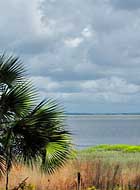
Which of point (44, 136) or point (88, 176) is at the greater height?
point (44, 136)

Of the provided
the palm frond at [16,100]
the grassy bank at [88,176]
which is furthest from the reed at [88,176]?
the palm frond at [16,100]

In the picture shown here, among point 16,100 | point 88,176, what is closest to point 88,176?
point 88,176

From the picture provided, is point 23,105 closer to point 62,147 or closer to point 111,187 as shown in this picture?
point 62,147

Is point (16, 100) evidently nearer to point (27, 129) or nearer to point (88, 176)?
point (27, 129)

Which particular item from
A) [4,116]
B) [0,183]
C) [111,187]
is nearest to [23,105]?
[4,116]

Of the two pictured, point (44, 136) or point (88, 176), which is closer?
point (44, 136)

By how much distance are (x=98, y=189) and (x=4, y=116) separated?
255 inches

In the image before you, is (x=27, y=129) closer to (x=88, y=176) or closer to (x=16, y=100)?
(x=16, y=100)

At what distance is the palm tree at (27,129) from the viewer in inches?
436

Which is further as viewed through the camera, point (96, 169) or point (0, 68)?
point (96, 169)

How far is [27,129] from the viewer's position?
11.1 meters

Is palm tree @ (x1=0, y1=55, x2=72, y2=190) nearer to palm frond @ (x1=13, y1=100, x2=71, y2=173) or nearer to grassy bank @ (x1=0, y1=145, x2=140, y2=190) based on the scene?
palm frond @ (x1=13, y1=100, x2=71, y2=173)

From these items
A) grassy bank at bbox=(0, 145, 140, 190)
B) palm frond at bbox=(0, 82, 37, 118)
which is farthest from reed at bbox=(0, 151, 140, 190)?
palm frond at bbox=(0, 82, 37, 118)

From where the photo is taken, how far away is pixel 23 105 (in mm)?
11570
